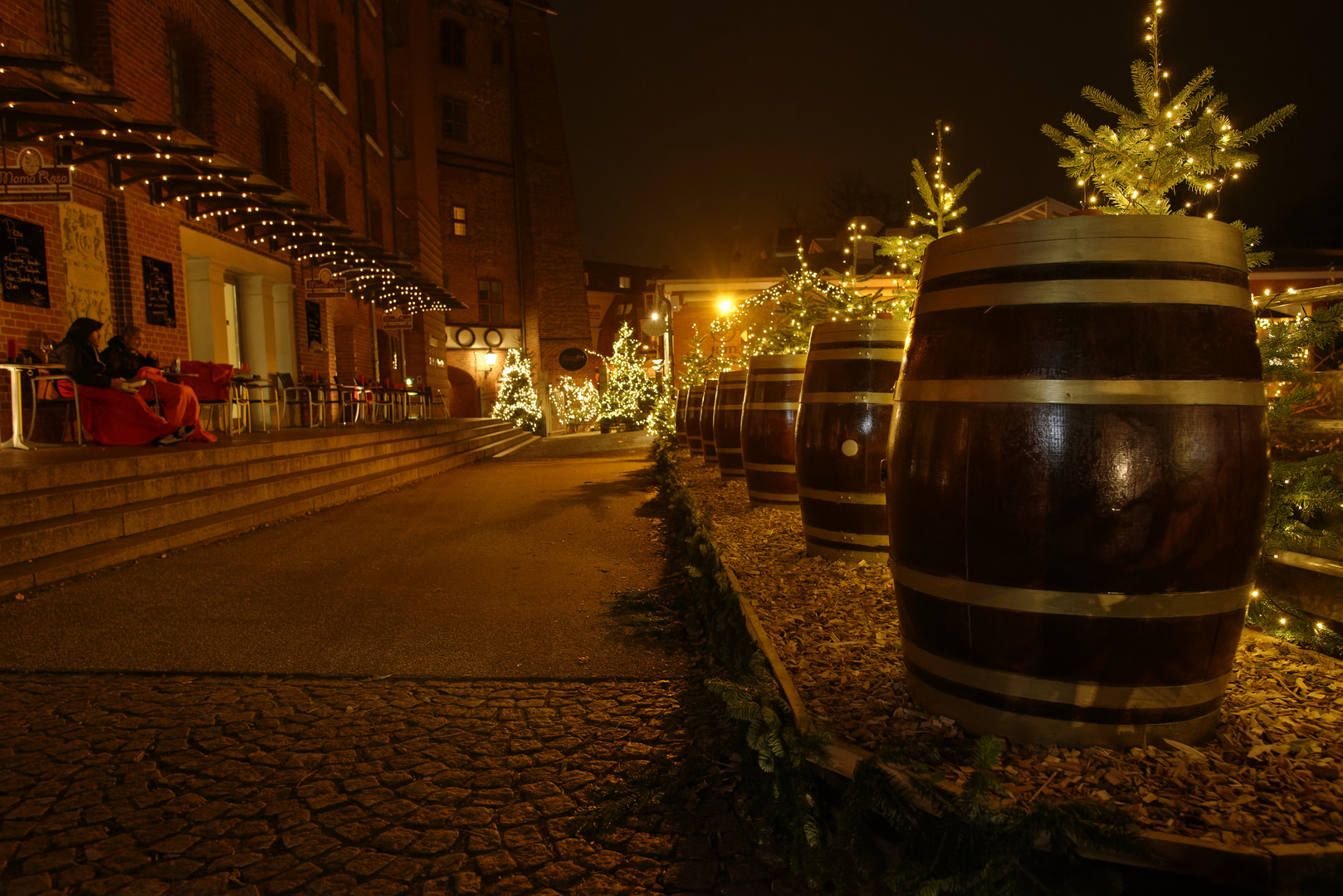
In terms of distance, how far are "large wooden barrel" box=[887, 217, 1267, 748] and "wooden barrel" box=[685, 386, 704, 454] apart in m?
10.6

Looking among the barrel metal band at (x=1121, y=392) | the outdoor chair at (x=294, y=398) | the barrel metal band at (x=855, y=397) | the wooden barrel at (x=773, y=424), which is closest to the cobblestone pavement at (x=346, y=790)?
the barrel metal band at (x=1121, y=392)

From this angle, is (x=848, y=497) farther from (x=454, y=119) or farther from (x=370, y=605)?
(x=454, y=119)

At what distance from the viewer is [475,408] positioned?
1490 inches

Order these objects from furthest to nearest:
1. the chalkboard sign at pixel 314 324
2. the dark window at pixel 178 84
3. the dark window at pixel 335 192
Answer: the dark window at pixel 335 192 < the chalkboard sign at pixel 314 324 < the dark window at pixel 178 84

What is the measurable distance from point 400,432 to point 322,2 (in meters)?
13.0

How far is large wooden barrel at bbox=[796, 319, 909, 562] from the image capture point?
425cm

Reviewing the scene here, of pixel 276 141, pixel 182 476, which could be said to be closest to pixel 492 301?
pixel 276 141

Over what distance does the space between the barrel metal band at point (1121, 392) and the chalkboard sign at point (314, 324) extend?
1779 centimetres

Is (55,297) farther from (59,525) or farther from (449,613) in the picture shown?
(449,613)

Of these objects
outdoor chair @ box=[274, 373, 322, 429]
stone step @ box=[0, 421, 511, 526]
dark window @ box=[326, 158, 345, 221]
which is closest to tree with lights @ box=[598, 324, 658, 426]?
dark window @ box=[326, 158, 345, 221]

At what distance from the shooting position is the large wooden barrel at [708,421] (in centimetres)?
1055

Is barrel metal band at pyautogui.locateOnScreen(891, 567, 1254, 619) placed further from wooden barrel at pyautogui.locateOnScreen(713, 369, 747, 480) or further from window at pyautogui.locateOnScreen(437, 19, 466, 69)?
window at pyautogui.locateOnScreen(437, 19, 466, 69)

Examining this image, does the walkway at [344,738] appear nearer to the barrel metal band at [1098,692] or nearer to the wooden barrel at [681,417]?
the barrel metal band at [1098,692]

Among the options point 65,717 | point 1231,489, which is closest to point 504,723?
point 65,717
